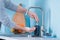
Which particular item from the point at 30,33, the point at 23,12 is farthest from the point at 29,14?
the point at 30,33

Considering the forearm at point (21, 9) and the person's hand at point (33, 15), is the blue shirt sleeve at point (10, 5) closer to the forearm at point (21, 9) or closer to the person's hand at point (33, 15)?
the forearm at point (21, 9)

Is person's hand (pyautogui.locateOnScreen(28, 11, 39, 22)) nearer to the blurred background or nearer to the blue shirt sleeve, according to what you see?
the blurred background

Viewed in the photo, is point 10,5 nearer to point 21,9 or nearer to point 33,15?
point 21,9

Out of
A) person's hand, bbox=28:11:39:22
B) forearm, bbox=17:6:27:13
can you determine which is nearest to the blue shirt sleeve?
forearm, bbox=17:6:27:13

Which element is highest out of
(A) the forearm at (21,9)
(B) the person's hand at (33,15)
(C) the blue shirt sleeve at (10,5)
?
(C) the blue shirt sleeve at (10,5)

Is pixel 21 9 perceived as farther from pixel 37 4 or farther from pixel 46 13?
pixel 46 13

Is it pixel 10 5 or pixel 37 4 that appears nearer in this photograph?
pixel 10 5

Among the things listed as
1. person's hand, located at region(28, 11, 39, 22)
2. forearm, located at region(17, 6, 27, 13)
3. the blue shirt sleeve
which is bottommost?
person's hand, located at region(28, 11, 39, 22)

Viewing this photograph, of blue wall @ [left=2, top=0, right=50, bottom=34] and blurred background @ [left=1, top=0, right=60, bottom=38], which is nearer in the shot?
blurred background @ [left=1, top=0, right=60, bottom=38]

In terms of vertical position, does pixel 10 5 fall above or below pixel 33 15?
above

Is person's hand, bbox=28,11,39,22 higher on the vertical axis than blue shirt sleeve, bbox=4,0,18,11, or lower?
lower

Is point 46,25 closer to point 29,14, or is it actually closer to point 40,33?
point 40,33

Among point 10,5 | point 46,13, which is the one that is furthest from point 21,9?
point 46,13

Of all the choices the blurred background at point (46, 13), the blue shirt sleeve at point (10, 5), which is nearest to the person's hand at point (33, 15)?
the blurred background at point (46, 13)
